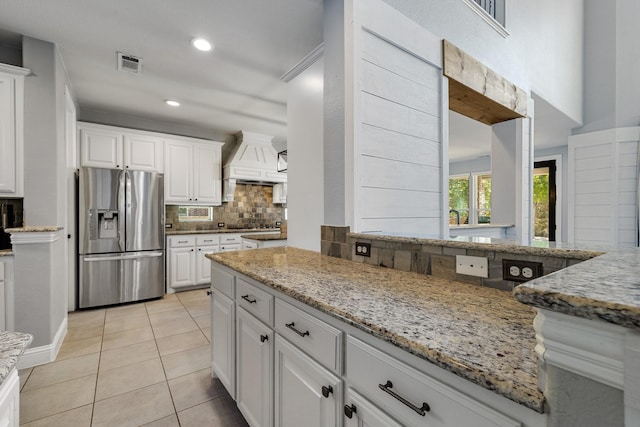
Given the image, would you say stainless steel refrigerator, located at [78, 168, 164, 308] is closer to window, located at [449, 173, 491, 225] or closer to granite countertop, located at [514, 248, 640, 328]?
granite countertop, located at [514, 248, 640, 328]

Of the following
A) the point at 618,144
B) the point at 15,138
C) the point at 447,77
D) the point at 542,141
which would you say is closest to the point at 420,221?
the point at 447,77

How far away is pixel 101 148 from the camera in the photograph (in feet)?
12.5

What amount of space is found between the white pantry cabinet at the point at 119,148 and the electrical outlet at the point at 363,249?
3717 millimetres

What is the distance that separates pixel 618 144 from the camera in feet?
12.6

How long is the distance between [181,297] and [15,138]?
255 cm

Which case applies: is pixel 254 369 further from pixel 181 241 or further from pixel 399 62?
pixel 181 241

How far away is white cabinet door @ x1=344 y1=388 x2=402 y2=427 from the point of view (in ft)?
2.44

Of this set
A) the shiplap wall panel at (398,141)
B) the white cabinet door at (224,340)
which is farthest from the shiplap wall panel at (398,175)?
the white cabinet door at (224,340)

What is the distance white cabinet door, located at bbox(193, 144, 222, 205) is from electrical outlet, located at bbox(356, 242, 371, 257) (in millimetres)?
3701

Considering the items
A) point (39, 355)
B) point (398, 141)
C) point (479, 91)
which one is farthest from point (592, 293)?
point (39, 355)

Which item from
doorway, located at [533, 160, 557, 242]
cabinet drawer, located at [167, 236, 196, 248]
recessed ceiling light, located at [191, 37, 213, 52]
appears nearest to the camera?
recessed ceiling light, located at [191, 37, 213, 52]

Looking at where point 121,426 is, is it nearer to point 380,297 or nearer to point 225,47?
point 380,297

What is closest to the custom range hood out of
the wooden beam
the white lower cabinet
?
the wooden beam

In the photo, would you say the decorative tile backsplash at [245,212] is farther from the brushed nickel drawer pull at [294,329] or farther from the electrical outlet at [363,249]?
the brushed nickel drawer pull at [294,329]
